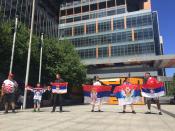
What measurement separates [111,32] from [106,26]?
293 centimetres

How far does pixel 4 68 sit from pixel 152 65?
142ft

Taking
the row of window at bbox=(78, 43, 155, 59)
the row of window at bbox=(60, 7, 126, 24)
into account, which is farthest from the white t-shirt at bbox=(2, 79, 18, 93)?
the row of window at bbox=(60, 7, 126, 24)

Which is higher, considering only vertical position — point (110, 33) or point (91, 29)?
point (91, 29)

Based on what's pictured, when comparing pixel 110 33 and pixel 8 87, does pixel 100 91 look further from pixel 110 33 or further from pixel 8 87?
pixel 110 33

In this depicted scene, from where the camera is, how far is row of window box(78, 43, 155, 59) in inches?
2785

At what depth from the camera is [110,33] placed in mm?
77375

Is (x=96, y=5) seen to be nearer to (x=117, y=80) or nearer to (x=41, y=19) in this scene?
(x=41, y=19)

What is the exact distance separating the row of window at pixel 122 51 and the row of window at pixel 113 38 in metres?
1.97

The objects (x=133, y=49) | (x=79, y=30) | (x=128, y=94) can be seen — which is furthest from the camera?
(x=79, y=30)

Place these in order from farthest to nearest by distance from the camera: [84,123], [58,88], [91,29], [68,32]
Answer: [68,32], [91,29], [58,88], [84,123]

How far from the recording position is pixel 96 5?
88.2 meters

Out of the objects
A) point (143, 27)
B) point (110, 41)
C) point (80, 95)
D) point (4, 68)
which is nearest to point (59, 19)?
point (110, 41)

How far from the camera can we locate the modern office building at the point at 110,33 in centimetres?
6301

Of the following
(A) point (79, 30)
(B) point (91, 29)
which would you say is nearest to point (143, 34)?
(B) point (91, 29)
